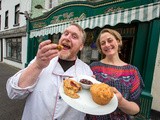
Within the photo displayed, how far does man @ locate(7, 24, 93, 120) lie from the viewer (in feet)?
3.92

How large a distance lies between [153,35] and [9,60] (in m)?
13.2

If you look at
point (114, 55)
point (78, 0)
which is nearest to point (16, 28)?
point (78, 0)

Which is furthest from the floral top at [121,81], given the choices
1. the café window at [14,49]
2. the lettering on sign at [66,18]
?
the café window at [14,49]

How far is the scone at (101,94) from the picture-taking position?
1.19 metres

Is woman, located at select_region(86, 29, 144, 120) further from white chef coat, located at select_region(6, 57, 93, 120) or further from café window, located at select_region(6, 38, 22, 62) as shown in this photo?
café window, located at select_region(6, 38, 22, 62)

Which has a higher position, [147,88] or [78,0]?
[78,0]

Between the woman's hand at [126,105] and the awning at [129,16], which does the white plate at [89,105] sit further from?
the awning at [129,16]

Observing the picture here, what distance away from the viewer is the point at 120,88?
4.85 ft

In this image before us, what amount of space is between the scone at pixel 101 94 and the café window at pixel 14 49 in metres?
11.8

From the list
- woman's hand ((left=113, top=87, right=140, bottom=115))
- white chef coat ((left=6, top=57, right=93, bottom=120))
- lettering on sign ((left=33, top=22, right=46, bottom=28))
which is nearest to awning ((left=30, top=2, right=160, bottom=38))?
woman's hand ((left=113, top=87, right=140, bottom=115))

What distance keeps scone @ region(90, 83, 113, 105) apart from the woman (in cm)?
10

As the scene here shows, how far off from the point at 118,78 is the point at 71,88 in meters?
0.54

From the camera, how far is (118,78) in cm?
152

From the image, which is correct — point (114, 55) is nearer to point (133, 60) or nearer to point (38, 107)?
point (38, 107)
